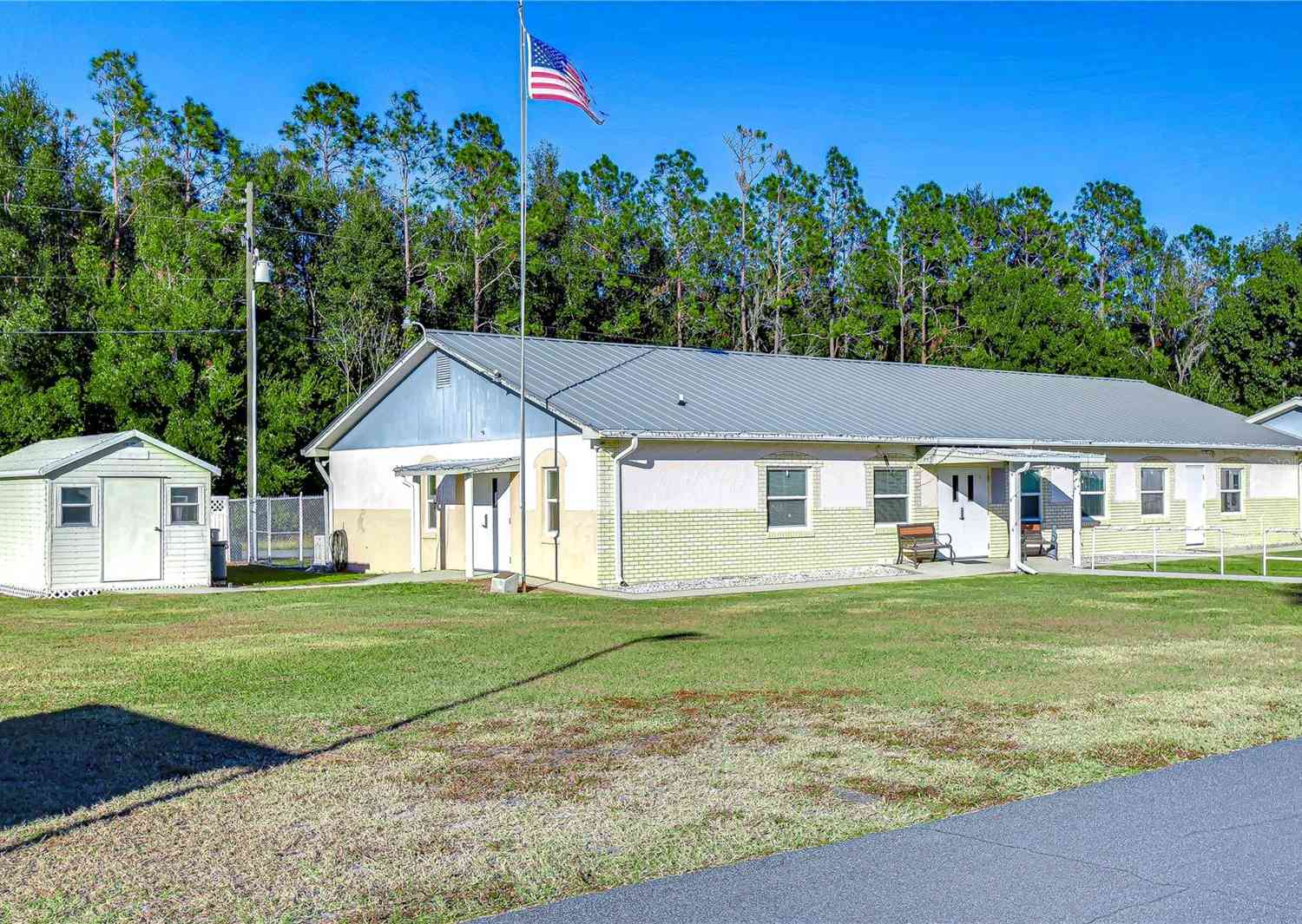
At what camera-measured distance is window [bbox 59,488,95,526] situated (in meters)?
22.2

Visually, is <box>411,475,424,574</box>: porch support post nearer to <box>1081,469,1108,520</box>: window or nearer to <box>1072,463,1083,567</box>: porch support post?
<box>1072,463,1083,567</box>: porch support post

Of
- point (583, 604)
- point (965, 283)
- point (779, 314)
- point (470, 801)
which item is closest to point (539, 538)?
point (583, 604)

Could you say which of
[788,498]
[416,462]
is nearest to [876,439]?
[788,498]

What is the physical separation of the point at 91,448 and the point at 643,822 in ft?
60.3

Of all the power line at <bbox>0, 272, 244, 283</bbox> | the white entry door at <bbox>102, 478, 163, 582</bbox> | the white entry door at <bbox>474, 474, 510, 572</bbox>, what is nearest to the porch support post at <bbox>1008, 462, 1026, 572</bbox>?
the white entry door at <bbox>474, 474, 510, 572</bbox>

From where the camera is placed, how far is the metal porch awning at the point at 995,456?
24.8 metres

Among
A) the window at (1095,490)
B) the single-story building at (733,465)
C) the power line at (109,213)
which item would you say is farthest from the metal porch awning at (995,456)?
the power line at (109,213)

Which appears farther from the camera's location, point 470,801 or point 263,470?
point 263,470

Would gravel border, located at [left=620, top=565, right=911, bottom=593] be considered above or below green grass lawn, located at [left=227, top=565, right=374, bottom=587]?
above

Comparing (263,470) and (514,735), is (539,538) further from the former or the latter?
(263,470)

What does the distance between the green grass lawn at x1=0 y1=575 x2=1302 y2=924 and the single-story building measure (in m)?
5.75

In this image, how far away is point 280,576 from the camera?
27922mm

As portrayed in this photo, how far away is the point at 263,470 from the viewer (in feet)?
130

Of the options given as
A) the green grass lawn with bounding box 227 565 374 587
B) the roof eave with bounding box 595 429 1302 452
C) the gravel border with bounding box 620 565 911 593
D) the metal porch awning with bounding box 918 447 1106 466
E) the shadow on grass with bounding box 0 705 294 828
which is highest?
the roof eave with bounding box 595 429 1302 452
